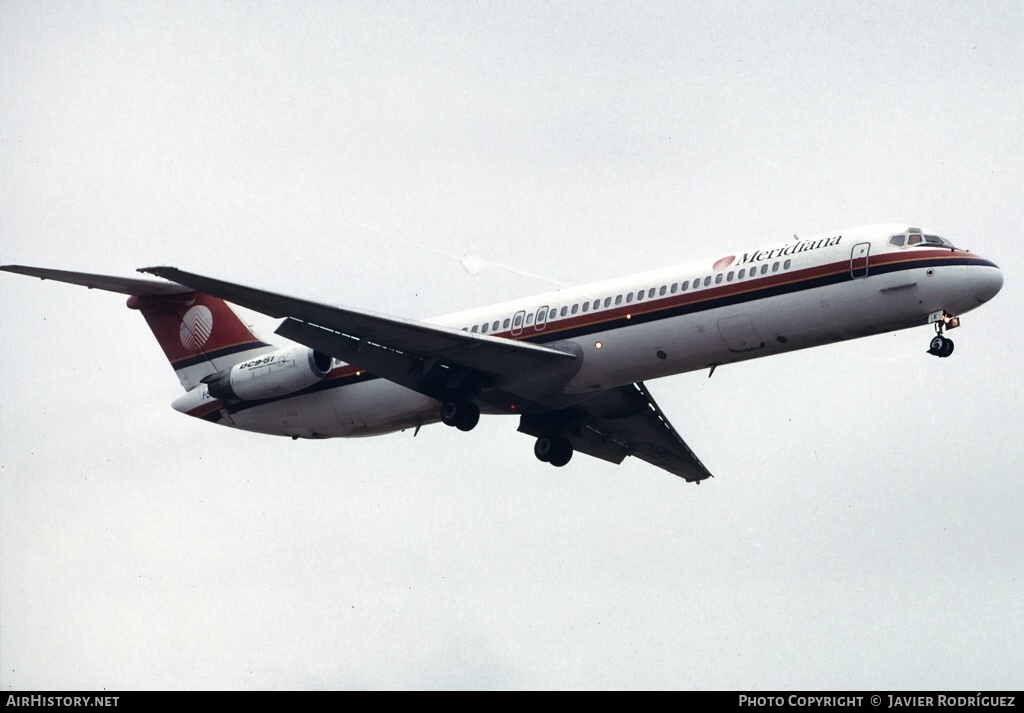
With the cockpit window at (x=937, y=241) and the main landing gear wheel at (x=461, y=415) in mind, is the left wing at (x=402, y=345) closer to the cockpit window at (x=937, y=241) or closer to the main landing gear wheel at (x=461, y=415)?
the main landing gear wheel at (x=461, y=415)

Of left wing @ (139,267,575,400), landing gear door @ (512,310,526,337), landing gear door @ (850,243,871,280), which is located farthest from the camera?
landing gear door @ (512,310,526,337)

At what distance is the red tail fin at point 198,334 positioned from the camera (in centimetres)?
4334

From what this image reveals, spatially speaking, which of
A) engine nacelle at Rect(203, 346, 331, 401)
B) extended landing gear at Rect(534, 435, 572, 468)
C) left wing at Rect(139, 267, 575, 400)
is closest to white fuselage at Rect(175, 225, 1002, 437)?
left wing at Rect(139, 267, 575, 400)

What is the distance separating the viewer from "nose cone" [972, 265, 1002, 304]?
32.7 meters

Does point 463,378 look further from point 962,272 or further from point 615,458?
point 962,272

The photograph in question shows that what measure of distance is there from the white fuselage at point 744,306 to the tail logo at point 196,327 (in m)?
8.20

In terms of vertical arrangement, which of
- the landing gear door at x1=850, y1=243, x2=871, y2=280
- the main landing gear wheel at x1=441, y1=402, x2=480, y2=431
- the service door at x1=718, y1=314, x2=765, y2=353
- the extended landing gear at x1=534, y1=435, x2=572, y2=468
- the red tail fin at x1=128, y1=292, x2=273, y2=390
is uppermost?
the red tail fin at x1=128, y1=292, x2=273, y2=390

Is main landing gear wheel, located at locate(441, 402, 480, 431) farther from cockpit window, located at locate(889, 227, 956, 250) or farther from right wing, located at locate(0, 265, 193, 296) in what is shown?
cockpit window, located at locate(889, 227, 956, 250)

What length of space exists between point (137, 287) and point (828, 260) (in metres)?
18.5

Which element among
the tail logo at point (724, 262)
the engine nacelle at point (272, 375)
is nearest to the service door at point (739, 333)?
the tail logo at point (724, 262)

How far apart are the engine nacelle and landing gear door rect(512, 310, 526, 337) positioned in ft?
15.2

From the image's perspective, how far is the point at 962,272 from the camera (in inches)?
1289

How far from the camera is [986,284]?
32688 mm

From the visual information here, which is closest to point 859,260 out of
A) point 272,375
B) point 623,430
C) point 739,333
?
point 739,333
